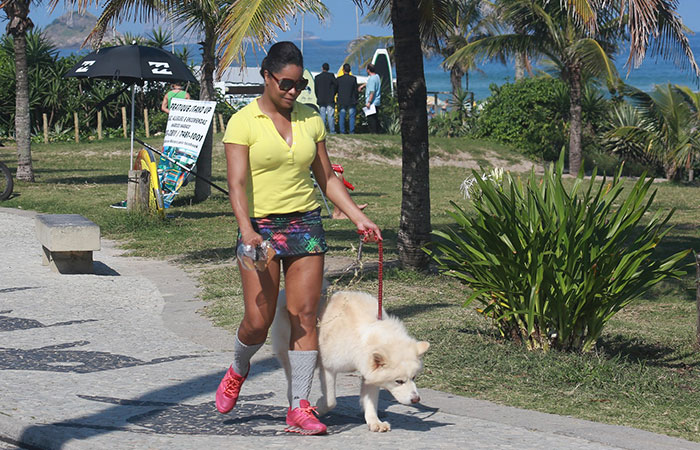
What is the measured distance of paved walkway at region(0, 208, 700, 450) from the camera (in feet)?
14.9

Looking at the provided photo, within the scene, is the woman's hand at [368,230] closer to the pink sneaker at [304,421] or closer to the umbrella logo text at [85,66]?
the pink sneaker at [304,421]

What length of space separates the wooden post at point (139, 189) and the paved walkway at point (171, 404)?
5.99 metres

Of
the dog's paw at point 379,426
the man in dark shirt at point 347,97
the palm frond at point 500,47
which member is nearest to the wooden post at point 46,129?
the man in dark shirt at point 347,97

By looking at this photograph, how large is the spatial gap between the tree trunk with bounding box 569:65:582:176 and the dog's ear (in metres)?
21.8

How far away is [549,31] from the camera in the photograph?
24.1 meters

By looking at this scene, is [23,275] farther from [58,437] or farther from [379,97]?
[379,97]

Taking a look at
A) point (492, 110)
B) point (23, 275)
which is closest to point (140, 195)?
point (23, 275)

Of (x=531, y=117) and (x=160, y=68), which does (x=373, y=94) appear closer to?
(x=531, y=117)

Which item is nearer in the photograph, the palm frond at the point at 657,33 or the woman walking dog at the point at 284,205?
the woman walking dog at the point at 284,205

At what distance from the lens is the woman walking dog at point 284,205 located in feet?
14.5

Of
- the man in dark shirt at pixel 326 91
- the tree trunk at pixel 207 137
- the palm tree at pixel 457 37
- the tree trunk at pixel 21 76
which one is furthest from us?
the palm tree at pixel 457 37

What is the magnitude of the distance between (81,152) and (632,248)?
20.6m

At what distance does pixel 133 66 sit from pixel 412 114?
263 inches

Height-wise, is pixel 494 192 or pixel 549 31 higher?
pixel 549 31
